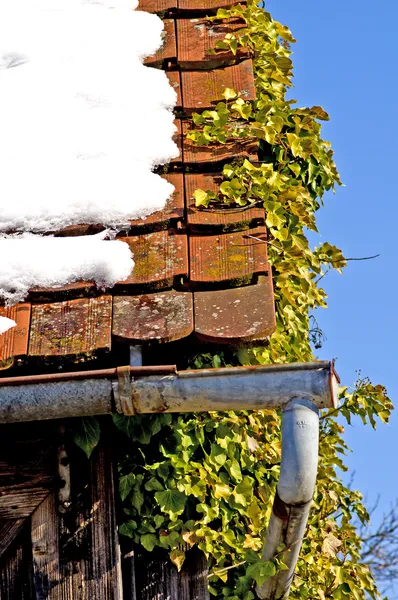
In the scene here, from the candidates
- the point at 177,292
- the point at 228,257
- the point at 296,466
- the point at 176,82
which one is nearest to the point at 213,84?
the point at 176,82

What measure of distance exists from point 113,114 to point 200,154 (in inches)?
14.9

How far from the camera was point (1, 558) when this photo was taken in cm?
285

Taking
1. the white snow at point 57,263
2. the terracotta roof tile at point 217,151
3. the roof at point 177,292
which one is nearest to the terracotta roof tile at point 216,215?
the roof at point 177,292

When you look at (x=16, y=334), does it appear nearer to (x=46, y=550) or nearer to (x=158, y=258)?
(x=158, y=258)

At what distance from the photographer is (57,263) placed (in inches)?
111

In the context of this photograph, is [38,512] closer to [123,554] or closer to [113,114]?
[123,554]

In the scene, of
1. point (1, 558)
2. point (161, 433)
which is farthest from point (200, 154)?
point (1, 558)

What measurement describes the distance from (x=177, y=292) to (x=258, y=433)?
30.1 inches

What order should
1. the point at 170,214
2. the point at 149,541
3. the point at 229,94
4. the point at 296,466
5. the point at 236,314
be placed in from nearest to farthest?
the point at 296,466 → the point at 236,314 → the point at 149,541 → the point at 170,214 → the point at 229,94

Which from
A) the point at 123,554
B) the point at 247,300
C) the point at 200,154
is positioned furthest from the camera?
the point at 200,154

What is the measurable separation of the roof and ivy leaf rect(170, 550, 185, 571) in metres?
0.71

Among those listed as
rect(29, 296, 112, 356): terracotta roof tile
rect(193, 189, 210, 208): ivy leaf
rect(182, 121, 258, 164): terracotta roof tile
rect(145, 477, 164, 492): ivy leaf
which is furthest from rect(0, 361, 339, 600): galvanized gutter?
rect(182, 121, 258, 164): terracotta roof tile

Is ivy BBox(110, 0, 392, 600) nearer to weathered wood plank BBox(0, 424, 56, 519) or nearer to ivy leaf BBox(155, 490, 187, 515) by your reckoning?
ivy leaf BBox(155, 490, 187, 515)

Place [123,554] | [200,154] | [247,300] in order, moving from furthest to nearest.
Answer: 1. [200,154]
2. [123,554]
3. [247,300]
